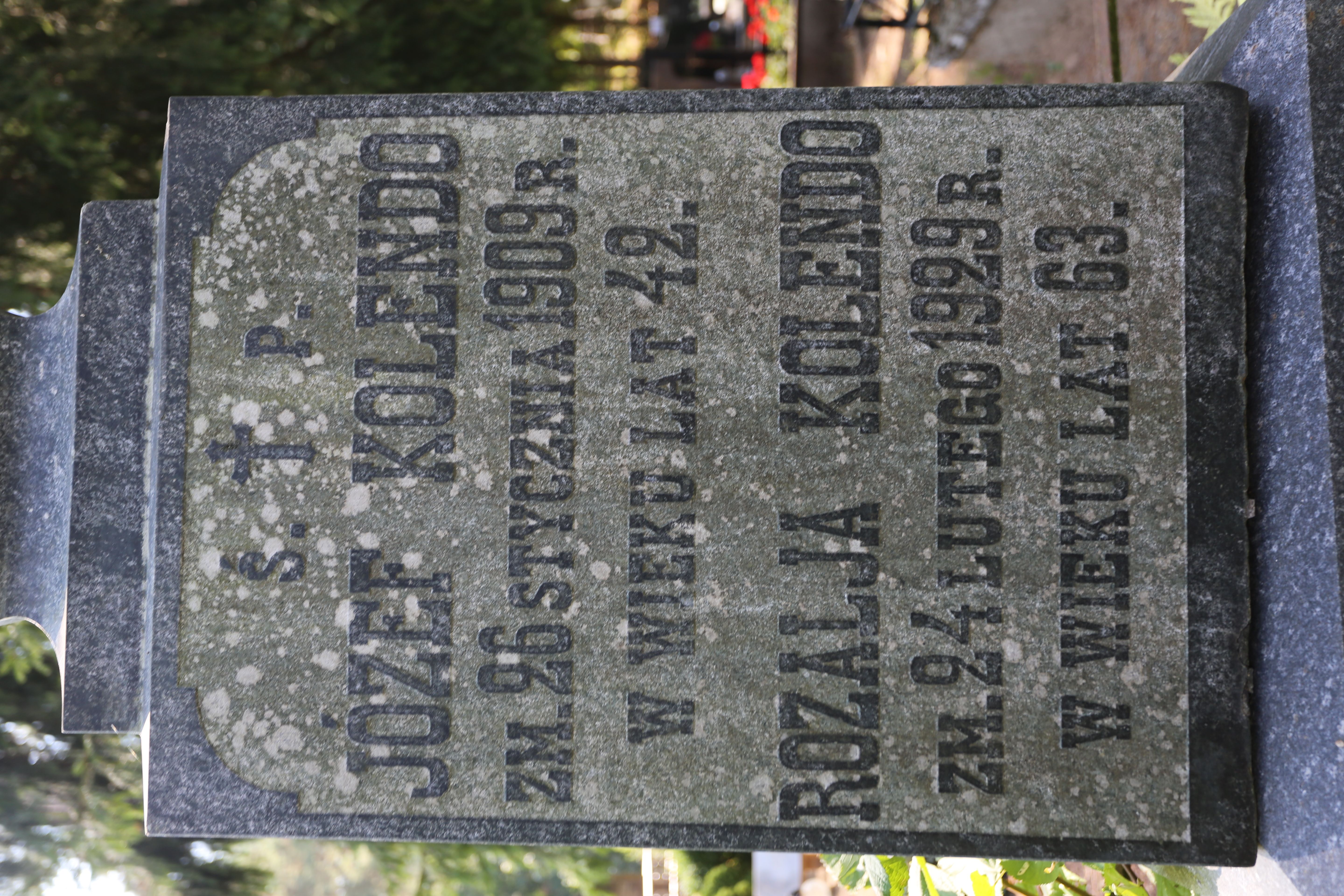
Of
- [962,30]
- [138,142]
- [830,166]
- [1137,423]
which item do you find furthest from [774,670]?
[138,142]

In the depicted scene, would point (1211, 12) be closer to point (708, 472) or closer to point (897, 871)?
point (708, 472)

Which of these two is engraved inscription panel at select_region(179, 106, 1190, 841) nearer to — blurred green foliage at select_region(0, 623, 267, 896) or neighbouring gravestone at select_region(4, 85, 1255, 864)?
neighbouring gravestone at select_region(4, 85, 1255, 864)

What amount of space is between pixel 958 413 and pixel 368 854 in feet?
24.2

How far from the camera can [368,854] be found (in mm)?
8109

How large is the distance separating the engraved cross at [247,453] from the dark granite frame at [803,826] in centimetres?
11

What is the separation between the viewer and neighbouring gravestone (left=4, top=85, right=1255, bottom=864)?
2.44 metres

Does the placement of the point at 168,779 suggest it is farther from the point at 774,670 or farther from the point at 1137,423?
the point at 1137,423

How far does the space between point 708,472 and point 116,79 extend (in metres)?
6.10

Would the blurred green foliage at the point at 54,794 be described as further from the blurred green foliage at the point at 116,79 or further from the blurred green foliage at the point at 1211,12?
the blurred green foliage at the point at 1211,12

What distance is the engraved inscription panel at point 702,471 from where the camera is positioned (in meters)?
2.45

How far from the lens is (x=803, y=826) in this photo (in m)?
2.49

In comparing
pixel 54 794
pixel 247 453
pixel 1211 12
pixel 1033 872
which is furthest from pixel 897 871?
pixel 54 794

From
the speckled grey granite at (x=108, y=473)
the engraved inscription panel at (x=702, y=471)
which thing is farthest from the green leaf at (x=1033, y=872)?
the speckled grey granite at (x=108, y=473)

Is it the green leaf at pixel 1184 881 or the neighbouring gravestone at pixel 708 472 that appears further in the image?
the green leaf at pixel 1184 881
